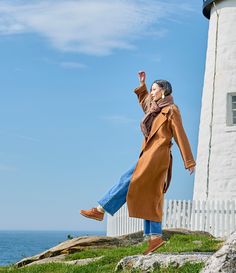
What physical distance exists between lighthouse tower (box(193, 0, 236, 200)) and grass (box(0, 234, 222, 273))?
440 centimetres

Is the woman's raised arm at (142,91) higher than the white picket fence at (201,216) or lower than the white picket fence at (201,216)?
higher

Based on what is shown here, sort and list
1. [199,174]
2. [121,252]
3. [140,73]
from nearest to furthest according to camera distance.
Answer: [140,73] → [121,252] → [199,174]

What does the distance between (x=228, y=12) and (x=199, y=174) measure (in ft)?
15.1

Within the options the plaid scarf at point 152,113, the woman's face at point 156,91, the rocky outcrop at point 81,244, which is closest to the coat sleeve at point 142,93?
the woman's face at point 156,91

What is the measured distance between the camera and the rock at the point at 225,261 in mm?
7297

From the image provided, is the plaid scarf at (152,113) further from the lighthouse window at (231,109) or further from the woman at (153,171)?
the lighthouse window at (231,109)

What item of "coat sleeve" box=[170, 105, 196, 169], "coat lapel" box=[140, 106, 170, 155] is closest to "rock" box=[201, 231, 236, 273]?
"coat sleeve" box=[170, 105, 196, 169]

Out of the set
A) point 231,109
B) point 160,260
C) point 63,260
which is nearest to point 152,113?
point 160,260

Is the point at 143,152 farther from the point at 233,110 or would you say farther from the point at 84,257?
the point at 233,110

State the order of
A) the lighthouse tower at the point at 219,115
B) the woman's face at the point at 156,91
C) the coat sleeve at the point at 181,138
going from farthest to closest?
the lighthouse tower at the point at 219,115
the woman's face at the point at 156,91
the coat sleeve at the point at 181,138

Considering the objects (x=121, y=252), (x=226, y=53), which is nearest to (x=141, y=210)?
(x=121, y=252)

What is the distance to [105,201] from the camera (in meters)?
10.5

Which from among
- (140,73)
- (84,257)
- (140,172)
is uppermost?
(140,73)

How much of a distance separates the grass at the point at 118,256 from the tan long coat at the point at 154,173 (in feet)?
3.22
